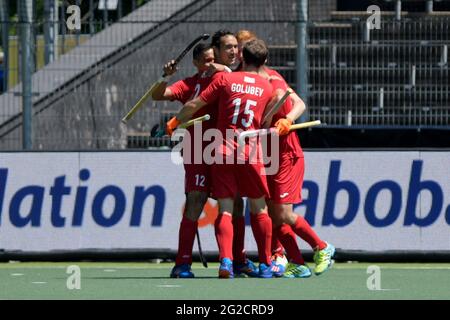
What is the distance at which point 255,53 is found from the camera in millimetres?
11992

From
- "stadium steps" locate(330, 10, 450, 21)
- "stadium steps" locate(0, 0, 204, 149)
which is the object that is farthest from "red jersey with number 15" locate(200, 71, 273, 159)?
"stadium steps" locate(330, 10, 450, 21)

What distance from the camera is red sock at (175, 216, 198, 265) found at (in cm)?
1225

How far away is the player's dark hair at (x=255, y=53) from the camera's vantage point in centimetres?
1198

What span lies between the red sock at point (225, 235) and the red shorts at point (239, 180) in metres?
A: 0.19

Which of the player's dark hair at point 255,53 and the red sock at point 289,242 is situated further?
the red sock at point 289,242

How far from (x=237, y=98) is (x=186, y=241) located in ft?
4.30

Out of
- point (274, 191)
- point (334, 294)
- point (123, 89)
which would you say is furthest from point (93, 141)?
point (334, 294)

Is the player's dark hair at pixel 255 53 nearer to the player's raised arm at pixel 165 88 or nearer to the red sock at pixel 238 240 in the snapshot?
the player's raised arm at pixel 165 88

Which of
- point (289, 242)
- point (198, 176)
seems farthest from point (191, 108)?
point (289, 242)

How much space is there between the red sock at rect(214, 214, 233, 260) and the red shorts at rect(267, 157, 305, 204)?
570 millimetres

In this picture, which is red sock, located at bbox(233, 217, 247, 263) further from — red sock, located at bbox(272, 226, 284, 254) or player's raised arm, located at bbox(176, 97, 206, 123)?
player's raised arm, located at bbox(176, 97, 206, 123)

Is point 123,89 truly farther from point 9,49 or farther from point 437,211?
point 437,211

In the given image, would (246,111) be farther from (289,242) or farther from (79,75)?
(79,75)

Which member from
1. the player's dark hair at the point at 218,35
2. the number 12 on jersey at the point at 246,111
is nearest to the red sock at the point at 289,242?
the number 12 on jersey at the point at 246,111
